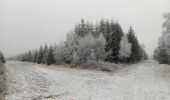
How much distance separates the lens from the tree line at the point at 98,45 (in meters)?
58.8

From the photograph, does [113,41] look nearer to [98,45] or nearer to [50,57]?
[98,45]

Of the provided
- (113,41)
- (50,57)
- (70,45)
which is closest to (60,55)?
(50,57)

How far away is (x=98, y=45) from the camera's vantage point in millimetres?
59500

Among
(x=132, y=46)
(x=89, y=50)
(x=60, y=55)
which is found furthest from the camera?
(x=60, y=55)

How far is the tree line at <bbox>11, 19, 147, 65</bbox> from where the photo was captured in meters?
58.8

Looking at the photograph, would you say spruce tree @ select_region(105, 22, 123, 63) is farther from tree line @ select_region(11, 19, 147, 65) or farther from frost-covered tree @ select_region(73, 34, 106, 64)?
frost-covered tree @ select_region(73, 34, 106, 64)

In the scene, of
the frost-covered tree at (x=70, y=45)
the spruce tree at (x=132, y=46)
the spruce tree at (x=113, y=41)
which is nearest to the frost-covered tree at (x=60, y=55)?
the frost-covered tree at (x=70, y=45)

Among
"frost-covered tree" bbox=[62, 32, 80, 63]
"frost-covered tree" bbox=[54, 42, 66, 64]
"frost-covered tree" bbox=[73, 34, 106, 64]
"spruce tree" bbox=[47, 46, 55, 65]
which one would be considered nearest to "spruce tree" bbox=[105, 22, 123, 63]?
"frost-covered tree" bbox=[73, 34, 106, 64]

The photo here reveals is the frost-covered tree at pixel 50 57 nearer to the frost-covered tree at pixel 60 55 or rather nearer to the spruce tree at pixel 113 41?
the frost-covered tree at pixel 60 55

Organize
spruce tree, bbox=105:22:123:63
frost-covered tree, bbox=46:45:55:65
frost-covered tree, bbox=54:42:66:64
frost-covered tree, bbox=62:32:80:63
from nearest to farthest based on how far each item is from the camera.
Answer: spruce tree, bbox=105:22:123:63 < frost-covered tree, bbox=62:32:80:63 < frost-covered tree, bbox=54:42:66:64 < frost-covered tree, bbox=46:45:55:65

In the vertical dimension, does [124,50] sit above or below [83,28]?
below

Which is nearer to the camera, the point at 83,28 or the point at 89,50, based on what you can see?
the point at 89,50

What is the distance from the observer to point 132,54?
72.8m

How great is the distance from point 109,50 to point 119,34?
7263 millimetres
